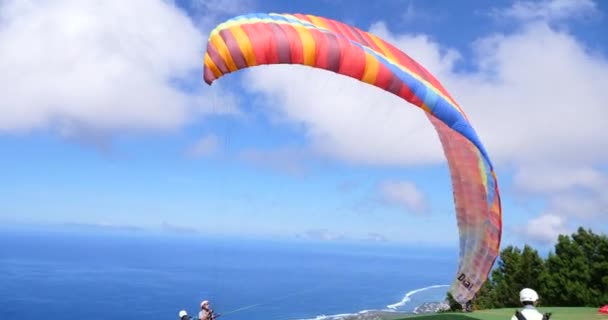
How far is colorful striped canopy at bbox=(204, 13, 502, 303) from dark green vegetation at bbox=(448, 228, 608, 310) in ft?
70.9

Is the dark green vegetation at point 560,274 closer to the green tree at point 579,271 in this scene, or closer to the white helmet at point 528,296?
the green tree at point 579,271

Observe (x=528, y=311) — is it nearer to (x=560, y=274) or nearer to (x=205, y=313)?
(x=205, y=313)

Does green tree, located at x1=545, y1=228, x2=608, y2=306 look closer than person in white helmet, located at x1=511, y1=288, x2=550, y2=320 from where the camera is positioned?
No

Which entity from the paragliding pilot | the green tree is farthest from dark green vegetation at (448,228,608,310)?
the paragliding pilot

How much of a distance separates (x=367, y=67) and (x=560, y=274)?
31359 millimetres

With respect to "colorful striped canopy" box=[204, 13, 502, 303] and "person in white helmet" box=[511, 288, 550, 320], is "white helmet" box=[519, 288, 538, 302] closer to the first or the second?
"person in white helmet" box=[511, 288, 550, 320]

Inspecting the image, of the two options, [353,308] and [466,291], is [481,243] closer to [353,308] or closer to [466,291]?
[466,291]

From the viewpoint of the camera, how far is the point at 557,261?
36.4 meters

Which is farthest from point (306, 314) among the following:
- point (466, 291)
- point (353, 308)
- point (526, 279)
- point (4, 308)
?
point (466, 291)

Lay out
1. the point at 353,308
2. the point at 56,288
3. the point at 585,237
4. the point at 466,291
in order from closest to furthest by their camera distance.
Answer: the point at 466,291
the point at 585,237
the point at 353,308
the point at 56,288

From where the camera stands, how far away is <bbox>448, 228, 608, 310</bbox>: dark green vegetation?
1292 inches

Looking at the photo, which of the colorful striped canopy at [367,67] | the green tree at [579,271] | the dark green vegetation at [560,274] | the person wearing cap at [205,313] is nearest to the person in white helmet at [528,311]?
the colorful striped canopy at [367,67]

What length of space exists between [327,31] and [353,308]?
152805mm

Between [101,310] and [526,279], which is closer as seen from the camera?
[526,279]
